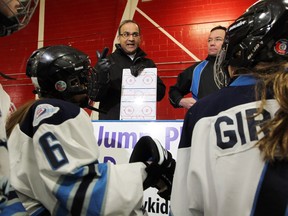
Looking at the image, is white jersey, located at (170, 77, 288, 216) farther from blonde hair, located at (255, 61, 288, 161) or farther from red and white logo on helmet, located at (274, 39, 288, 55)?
red and white logo on helmet, located at (274, 39, 288, 55)

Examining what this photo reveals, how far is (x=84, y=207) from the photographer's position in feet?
3.77

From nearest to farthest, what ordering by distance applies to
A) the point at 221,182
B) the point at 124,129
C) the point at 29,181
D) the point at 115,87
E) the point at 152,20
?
the point at 221,182 < the point at 29,181 < the point at 124,129 < the point at 115,87 < the point at 152,20

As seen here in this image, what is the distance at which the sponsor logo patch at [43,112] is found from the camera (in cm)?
125

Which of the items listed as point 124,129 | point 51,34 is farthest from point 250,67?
point 51,34

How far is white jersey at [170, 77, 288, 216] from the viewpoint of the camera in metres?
0.91

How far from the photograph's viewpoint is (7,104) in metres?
1.09

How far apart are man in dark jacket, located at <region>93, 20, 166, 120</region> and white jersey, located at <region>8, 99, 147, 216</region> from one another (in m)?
1.36

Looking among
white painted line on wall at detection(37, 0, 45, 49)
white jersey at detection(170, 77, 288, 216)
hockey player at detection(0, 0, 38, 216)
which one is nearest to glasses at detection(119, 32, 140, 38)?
hockey player at detection(0, 0, 38, 216)

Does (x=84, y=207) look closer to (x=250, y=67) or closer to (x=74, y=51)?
(x=250, y=67)

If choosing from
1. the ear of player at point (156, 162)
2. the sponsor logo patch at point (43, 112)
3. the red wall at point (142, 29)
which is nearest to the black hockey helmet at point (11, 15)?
the sponsor logo patch at point (43, 112)

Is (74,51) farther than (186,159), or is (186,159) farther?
(74,51)

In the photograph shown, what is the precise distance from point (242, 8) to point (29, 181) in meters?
4.64

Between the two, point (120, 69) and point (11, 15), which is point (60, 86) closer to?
point (11, 15)

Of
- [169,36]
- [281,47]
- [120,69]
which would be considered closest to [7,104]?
[281,47]
